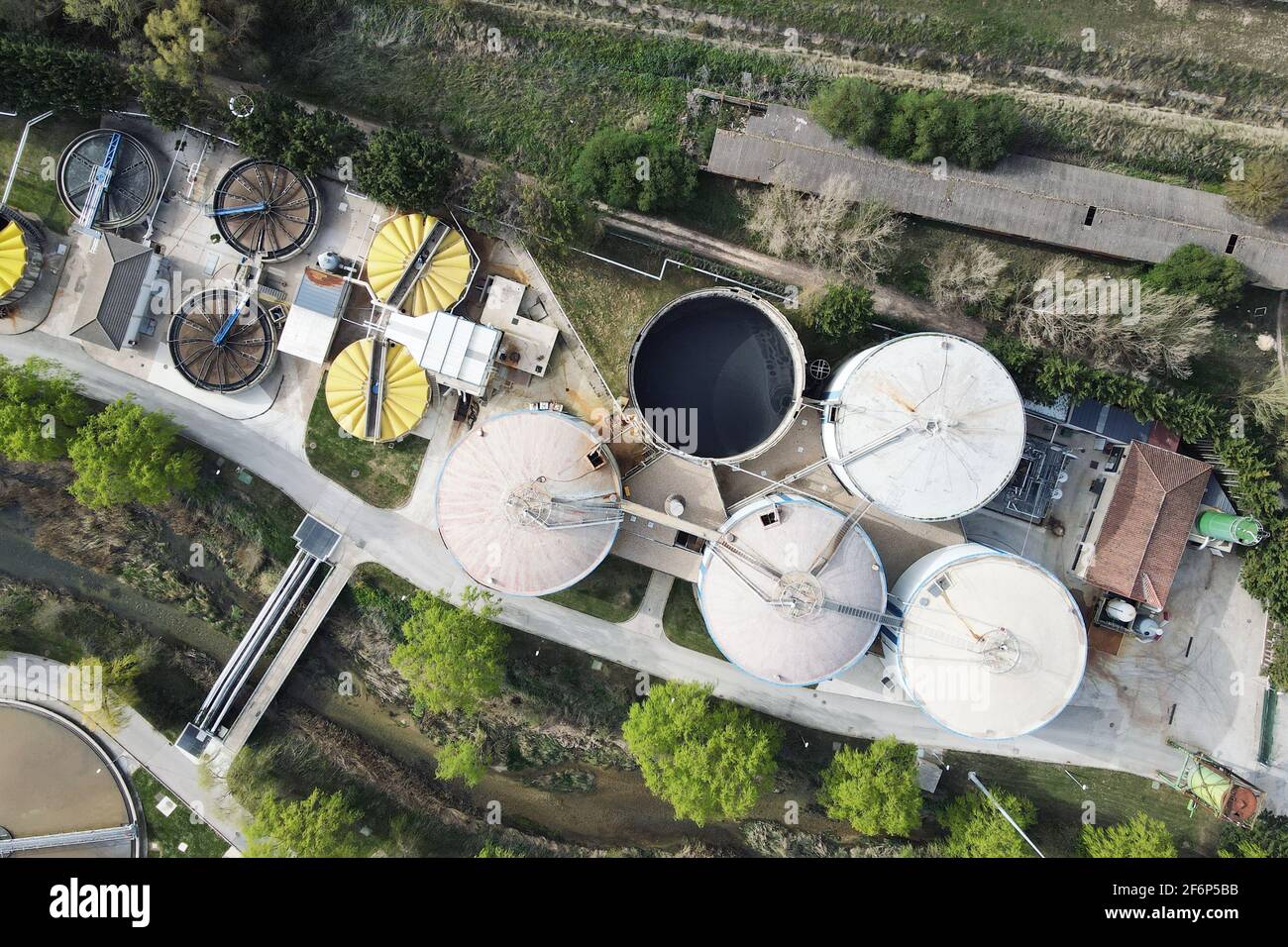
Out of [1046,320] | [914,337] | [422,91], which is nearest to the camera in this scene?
[914,337]

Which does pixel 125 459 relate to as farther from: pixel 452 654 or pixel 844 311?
pixel 844 311

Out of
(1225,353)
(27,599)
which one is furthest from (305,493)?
(1225,353)

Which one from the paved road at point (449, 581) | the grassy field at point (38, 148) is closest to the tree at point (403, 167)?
the paved road at point (449, 581)

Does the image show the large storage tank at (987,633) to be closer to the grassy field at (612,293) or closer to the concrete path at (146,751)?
the grassy field at (612,293)

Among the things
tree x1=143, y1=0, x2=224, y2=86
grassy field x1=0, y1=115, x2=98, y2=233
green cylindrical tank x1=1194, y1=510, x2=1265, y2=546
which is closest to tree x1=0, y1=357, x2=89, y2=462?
grassy field x1=0, y1=115, x2=98, y2=233

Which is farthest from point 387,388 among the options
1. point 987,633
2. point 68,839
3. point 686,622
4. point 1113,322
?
point 1113,322

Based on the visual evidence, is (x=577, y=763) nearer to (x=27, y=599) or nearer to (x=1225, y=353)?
(x=27, y=599)

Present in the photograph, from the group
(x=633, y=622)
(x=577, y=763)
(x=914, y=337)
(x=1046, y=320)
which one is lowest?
(x=577, y=763)

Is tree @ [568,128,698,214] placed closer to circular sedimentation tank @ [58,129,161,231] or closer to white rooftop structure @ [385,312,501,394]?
white rooftop structure @ [385,312,501,394]
